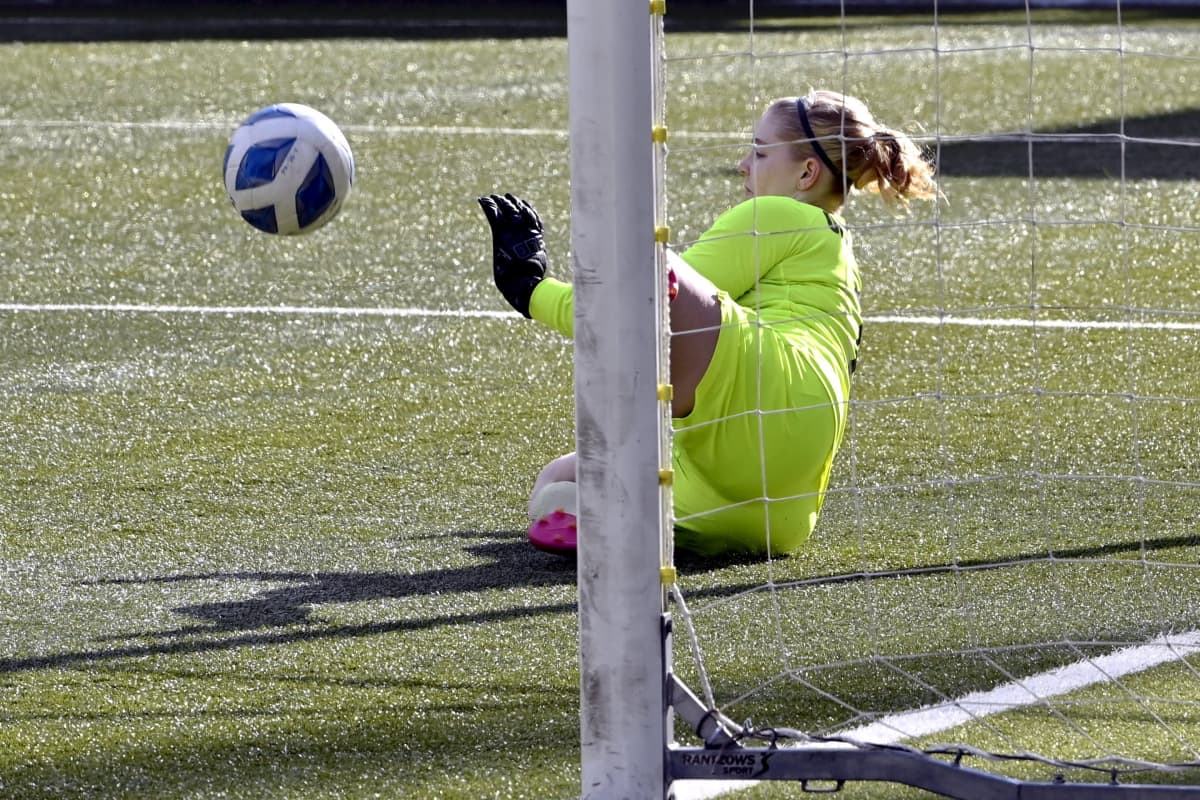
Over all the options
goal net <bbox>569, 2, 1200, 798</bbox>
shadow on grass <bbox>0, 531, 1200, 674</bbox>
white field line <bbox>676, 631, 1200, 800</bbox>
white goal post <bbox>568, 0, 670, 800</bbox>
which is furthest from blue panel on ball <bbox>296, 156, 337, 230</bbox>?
white field line <bbox>676, 631, 1200, 800</bbox>

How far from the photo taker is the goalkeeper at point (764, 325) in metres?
4.03

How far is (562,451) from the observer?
5309 millimetres

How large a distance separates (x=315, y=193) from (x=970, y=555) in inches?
82.3

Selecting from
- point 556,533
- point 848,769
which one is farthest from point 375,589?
point 848,769

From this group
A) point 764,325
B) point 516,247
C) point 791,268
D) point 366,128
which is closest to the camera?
point 516,247

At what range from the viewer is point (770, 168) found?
4.65 metres

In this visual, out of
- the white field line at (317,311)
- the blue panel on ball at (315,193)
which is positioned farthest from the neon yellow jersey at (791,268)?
the white field line at (317,311)

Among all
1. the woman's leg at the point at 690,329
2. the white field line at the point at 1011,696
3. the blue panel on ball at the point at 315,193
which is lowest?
the white field line at the point at 1011,696

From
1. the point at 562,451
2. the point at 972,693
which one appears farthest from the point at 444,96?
the point at 972,693

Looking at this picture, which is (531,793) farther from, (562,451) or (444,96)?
(444,96)

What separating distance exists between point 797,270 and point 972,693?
4.62 ft

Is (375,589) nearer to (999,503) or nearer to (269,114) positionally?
(999,503)

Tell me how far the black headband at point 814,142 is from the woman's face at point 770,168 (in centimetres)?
5

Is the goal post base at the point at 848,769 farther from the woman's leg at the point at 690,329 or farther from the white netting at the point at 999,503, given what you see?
the woman's leg at the point at 690,329
